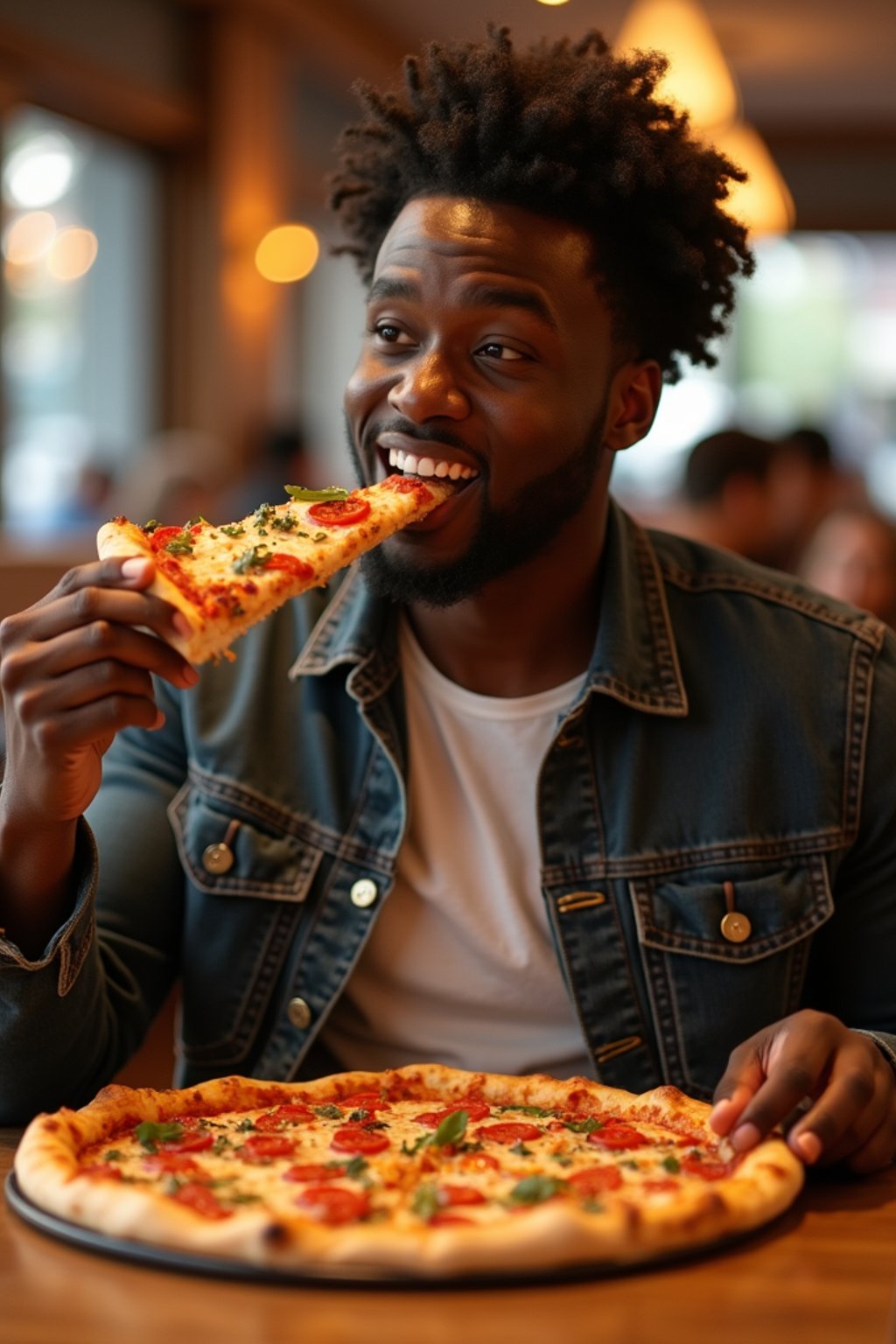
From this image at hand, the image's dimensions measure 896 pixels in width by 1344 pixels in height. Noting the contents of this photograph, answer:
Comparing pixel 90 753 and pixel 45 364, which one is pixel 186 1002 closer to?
pixel 90 753

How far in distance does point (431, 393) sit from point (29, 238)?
22.0 feet

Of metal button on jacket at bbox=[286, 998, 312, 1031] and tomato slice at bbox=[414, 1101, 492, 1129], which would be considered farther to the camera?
metal button on jacket at bbox=[286, 998, 312, 1031]

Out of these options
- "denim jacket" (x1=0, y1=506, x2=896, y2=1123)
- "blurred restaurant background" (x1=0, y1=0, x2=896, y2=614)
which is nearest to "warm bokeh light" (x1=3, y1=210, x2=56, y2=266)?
"blurred restaurant background" (x1=0, y1=0, x2=896, y2=614)

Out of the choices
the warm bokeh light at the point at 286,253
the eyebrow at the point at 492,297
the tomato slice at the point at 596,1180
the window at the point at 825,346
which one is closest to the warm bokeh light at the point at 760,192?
the warm bokeh light at the point at 286,253

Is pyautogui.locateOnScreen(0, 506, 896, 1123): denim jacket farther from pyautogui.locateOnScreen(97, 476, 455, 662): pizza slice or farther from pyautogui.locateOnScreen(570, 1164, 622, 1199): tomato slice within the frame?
pyautogui.locateOnScreen(570, 1164, 622, 1199): tomato slice

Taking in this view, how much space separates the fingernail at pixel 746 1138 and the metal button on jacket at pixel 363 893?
652 mm

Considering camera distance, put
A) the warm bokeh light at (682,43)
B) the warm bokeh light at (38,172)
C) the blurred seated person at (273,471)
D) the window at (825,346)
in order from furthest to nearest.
A: the window at (825,346)
the warm bokeh light at (38,172)
the blurred seated person at (273,471)
the warm bokeh light at (682,43)

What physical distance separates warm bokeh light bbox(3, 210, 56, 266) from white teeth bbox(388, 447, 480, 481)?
240 inches

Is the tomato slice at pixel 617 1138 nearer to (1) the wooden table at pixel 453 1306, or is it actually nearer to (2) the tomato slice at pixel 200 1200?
(1) the wooden table at pixel 453 1306

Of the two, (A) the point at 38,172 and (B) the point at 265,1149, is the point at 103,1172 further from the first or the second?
(A) the point at 38,172

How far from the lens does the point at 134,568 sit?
157cm

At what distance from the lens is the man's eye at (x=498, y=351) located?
2037 mm

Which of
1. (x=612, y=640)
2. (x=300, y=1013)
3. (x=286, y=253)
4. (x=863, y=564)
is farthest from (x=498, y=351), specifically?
(x=286, y=253)

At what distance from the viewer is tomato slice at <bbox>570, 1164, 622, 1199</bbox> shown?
1.45m
